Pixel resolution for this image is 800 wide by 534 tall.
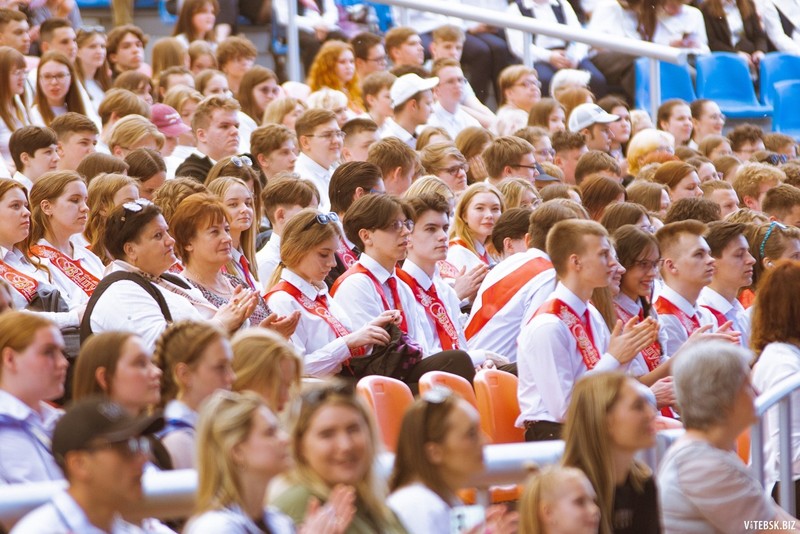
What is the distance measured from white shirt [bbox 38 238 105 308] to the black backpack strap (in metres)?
0.71

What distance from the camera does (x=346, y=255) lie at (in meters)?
7.70

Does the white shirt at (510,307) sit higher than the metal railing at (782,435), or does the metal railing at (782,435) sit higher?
the metal railing at (782,435)

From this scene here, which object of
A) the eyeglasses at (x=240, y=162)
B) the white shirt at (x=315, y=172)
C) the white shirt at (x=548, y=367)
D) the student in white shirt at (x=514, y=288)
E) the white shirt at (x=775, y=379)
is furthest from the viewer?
the white shirt at (x=315, y=172)

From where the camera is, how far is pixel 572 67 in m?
14.6

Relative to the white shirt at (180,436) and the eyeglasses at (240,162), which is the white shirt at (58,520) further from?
the eyeglasses at (240,162)

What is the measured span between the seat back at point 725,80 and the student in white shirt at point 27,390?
11.2 metres

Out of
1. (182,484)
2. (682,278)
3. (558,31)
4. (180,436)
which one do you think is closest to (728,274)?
(682,278)

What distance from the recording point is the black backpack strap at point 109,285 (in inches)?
232

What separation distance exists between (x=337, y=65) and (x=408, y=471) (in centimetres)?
840

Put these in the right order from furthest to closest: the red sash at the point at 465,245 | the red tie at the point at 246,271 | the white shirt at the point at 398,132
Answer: the white shirt at the point at 398,132 → the red sash at the point at 465,245 → the red tie at the point at 246,271

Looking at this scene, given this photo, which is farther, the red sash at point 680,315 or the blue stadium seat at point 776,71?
the blue stadium seat at point 776,71

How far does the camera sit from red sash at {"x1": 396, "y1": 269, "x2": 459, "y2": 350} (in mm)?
7320

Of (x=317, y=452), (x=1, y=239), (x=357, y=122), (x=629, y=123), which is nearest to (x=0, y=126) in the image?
(x=357, y=122)

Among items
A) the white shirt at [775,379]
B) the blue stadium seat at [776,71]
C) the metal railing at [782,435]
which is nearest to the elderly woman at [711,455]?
the metal railing at [782,435]
